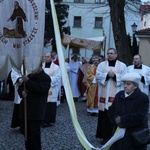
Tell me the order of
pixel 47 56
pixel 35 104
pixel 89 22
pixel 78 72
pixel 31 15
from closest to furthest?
1. pixel 31 15
2. pixel 35 104
3. pixel 47 56
4. pixel 78 72
5. pixel 89 22

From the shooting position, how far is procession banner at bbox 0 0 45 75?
18.3 feet

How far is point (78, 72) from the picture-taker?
15.8 metres

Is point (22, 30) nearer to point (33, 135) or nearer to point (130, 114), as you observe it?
point (33, 135)

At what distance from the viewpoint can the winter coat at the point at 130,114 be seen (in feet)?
16.8

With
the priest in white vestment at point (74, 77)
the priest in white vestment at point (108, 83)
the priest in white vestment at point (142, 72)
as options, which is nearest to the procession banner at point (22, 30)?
the priest in white vestment at point (108, 83)

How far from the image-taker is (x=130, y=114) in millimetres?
5133

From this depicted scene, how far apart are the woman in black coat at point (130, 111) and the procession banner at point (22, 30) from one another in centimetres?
133

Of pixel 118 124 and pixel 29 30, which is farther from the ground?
pixel 29 30

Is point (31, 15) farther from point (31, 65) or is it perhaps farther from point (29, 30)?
point (31, 65)

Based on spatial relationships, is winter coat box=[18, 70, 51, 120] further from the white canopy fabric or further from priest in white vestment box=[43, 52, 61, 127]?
the white canopy fabric

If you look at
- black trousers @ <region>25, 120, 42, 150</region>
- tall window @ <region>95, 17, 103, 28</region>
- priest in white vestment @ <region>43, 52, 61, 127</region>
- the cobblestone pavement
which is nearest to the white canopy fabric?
the cobblestone pavement

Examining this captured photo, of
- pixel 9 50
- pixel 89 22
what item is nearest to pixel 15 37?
pixel 9 50

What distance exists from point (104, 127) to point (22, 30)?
124 inches

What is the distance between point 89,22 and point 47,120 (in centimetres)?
4221
